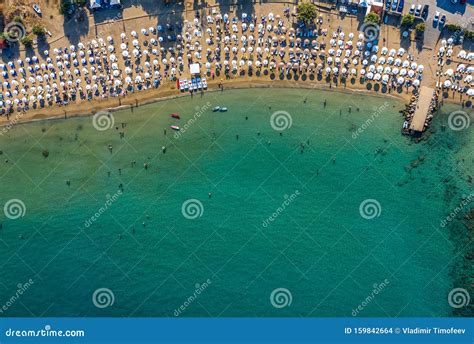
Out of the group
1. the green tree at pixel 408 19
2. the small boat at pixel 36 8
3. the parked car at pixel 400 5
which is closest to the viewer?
the green tree at pixel 408 19

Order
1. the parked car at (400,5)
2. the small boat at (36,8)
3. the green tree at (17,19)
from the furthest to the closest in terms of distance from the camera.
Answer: the small boat at (36,8)
the green tree at (17,19)
the parked car at (400,5)

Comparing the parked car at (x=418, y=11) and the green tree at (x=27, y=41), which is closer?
the parked car at (x=418, y=11)

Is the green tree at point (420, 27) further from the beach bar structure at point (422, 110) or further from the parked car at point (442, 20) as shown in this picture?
the beach bar structure at point (422, 110)

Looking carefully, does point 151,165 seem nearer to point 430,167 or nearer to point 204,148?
point 204,148

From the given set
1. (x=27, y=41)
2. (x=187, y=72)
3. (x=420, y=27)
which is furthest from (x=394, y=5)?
(x=27, y=41)

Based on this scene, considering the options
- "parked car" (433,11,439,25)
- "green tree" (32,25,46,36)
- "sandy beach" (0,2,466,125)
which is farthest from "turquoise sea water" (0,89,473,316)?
"green tree" (32,25,46,36)

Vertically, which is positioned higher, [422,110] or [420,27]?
[420,27]

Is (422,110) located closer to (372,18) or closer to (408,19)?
(408,19)

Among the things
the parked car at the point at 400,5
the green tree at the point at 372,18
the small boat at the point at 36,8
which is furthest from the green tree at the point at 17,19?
the parked car at the point at 400,5
